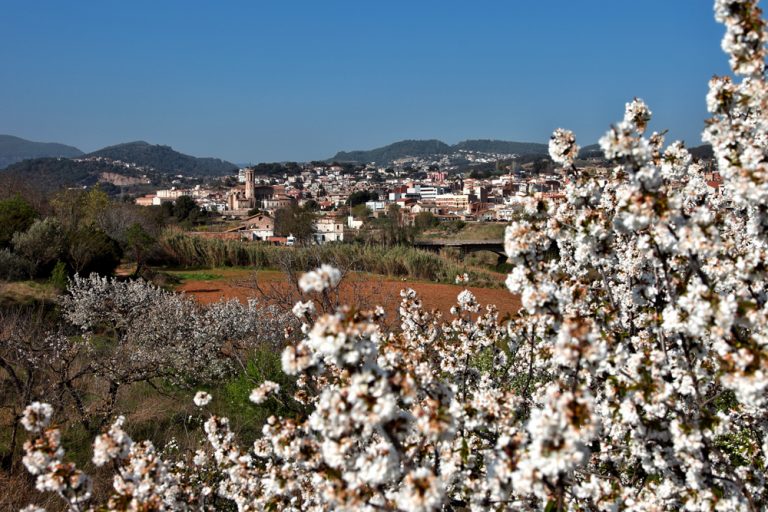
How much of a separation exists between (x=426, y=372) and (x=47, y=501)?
3873 mm

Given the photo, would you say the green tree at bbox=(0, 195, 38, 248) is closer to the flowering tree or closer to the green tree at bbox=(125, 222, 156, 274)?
the green tree at bbox=(125, 222, 156, 274)

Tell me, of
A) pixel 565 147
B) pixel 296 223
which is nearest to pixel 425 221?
pixel 296 223

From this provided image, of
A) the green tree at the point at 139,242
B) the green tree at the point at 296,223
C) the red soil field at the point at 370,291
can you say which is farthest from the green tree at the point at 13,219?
the green tree at the point at 296,223

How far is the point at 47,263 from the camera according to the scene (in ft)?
55.6

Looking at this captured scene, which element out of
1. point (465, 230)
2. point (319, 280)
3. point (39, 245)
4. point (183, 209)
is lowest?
point (465, 230)

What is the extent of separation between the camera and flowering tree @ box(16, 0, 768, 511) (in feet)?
6.62

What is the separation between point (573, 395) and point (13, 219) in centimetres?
1986

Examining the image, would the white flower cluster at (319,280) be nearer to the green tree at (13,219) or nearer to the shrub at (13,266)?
the shrub at (13,266)

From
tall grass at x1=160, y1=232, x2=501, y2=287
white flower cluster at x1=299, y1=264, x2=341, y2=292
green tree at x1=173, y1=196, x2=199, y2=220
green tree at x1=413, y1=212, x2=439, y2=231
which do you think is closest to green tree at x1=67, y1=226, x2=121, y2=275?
tall grass at x1=160, y1=232, x2=501, y2=287

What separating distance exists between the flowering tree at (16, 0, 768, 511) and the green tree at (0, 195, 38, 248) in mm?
16945

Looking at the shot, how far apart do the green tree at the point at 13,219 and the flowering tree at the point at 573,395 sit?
16.9 metres

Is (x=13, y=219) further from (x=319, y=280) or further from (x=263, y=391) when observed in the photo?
(x=319, y=280)

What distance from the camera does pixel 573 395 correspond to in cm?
204

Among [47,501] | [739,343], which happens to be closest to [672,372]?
[739,343]
